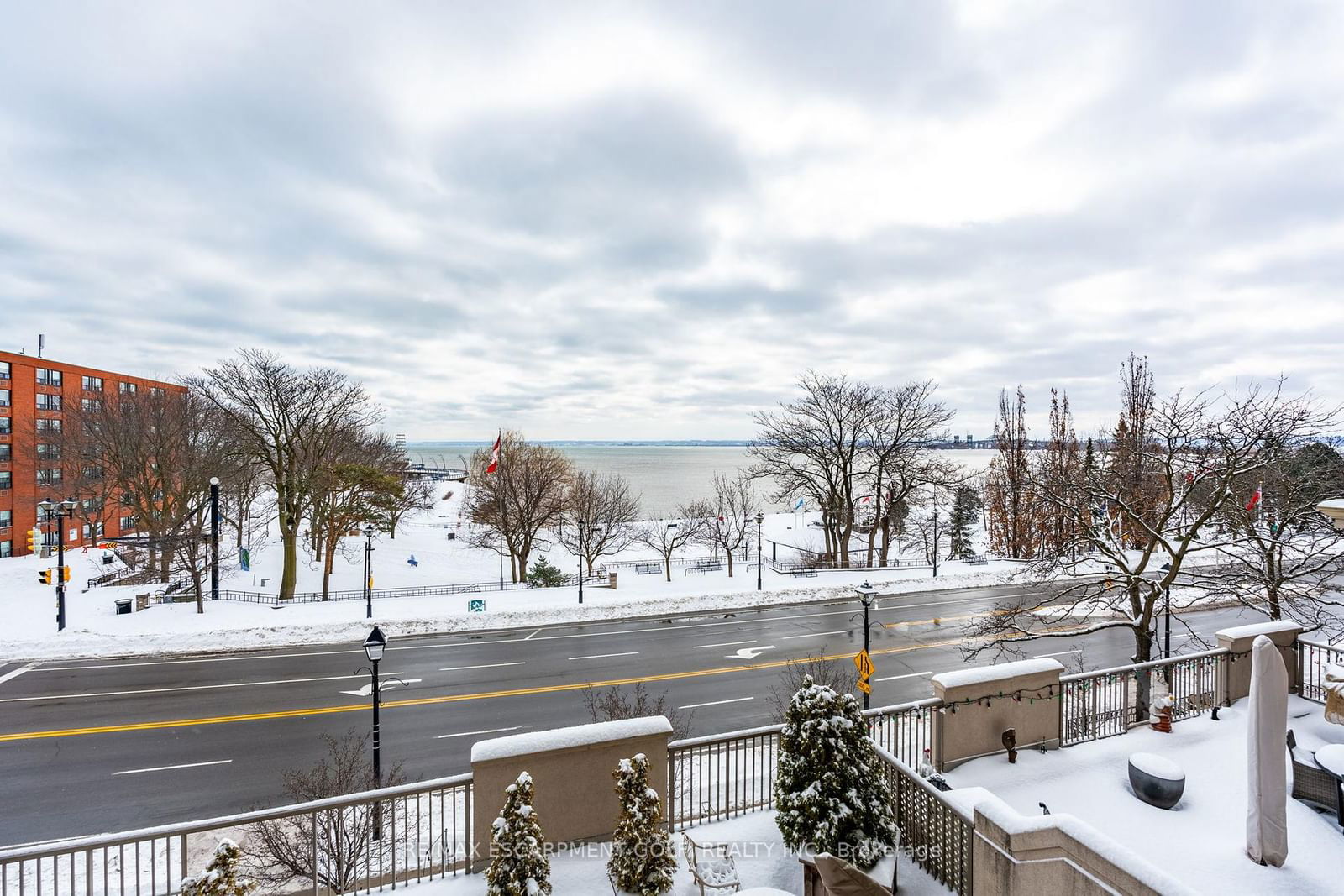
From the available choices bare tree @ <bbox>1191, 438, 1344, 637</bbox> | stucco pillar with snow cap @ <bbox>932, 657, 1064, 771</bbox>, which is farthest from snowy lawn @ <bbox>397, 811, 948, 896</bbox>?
bare tree @ <bbox>1191, 438, 1344, 637</bbox>

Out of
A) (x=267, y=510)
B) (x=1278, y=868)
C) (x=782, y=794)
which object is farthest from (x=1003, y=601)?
(x=267, y=510)

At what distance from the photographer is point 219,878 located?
14.0ft

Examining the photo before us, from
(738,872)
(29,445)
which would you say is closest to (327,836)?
(738,872)

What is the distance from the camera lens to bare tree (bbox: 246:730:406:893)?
684 cm

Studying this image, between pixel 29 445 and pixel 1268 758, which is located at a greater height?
pixel 29 445

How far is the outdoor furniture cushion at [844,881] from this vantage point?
4.65 metres

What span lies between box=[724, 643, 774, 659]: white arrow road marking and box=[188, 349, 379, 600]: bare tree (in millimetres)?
23288

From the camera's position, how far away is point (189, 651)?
19.5 m

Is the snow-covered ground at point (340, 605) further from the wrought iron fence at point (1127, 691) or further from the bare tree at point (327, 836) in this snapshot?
the wrought iron fence at point (1127, 691)

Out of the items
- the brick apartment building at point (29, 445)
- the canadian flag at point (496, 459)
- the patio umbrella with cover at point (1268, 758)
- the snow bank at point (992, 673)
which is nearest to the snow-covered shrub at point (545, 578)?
the canadian flag at point (496, 459)

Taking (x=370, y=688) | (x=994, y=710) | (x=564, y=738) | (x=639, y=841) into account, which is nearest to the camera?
(x=639, y=841)

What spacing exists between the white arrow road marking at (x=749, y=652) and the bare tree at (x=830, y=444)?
662 inches

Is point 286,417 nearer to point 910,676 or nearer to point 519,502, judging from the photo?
point 519,502

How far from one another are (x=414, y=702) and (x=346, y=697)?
205 cm
